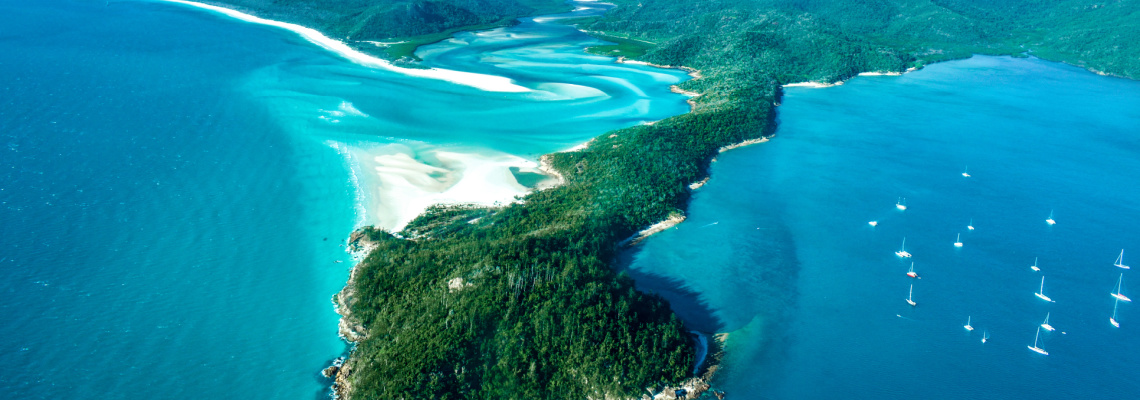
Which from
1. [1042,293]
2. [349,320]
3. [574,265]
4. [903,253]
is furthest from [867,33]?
[349,320]

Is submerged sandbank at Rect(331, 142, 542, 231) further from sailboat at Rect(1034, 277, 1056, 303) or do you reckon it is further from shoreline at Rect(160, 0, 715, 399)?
sailboat at Rect(1034, 277, 1056, 303)

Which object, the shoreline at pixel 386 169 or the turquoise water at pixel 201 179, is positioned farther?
the turquoise water at pixel 201 179

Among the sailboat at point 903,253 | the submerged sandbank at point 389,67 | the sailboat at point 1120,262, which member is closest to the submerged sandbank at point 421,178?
the submerged sandbank at point 389,67

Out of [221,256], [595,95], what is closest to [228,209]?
[221,256]

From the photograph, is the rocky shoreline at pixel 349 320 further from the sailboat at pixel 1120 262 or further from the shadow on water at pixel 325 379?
the sailboat at pixel 1120 262

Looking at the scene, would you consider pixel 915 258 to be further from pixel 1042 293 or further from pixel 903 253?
pixel 1042 293
